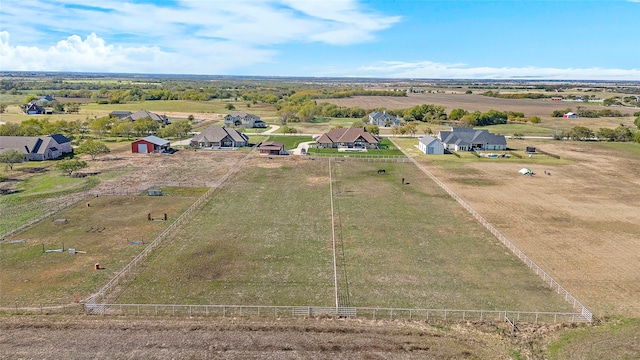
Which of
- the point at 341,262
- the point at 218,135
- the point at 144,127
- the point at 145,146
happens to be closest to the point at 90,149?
the point at 145,146

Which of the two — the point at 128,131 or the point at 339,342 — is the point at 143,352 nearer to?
the point at 339,342

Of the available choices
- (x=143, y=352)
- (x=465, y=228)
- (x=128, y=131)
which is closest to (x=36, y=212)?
(x=143, y=352)

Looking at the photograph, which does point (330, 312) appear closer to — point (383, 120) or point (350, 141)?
point (350, 141)

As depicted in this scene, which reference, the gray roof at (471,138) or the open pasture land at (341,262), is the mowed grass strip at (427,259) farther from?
the gray roof at (471,138)

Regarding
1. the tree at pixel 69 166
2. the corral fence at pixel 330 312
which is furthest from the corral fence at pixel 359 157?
the corral fence at pixel 330 312

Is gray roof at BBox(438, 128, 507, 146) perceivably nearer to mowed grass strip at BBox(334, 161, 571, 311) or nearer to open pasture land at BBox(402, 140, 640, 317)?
open pasture land at BBox(402, 140, 640, 317)

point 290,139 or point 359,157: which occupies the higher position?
point 290,139

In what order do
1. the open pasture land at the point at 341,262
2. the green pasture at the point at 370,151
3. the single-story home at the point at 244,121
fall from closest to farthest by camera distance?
the open pasture land at the point at 341,262, the green pasture at the point at 370,151, the single-story home at the point at 244,121
